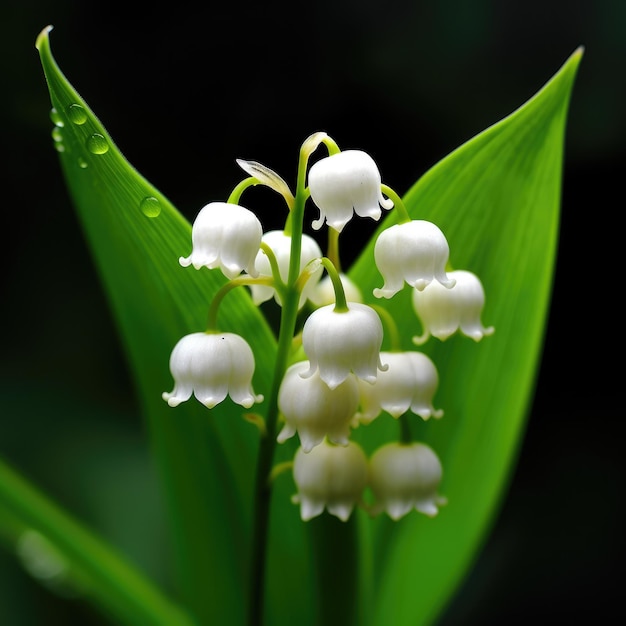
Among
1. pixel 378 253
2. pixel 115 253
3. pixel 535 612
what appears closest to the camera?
pixel 378 253

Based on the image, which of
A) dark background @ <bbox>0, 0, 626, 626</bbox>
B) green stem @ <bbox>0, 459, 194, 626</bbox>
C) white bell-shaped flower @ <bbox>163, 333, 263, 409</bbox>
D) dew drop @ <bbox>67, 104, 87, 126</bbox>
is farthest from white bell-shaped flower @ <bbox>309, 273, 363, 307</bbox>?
dark background @ <bbox>0, 0, 626, 626</bbox>

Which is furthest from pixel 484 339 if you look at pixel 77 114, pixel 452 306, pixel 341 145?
pixel 341 145

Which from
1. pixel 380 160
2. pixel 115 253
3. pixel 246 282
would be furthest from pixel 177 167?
pixel 246 282

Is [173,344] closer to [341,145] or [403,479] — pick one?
[403,479]

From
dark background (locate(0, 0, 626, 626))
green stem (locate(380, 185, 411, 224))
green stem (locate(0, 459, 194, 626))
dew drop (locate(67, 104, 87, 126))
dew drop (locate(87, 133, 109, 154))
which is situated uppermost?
dark background (locate(0, 0, 626, 626))

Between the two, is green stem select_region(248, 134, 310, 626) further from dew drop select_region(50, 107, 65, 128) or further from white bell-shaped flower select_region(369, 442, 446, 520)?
dew drop select_region(50, 107, 65, 128)

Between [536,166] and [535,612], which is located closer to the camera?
[536,166]

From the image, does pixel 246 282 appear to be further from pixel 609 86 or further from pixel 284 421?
pixel 609 86
